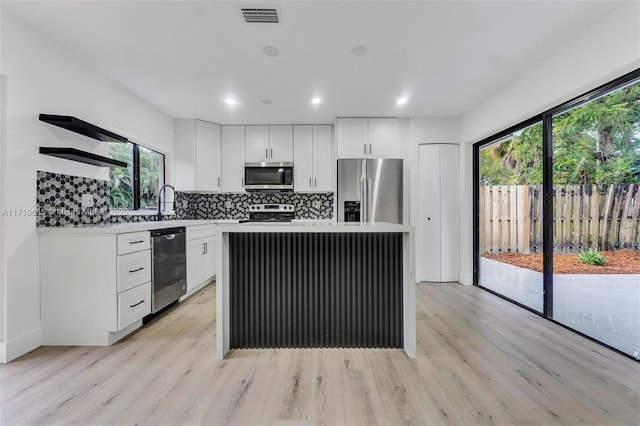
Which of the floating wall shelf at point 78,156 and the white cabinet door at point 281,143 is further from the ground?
the white cabinet door at point 281,143

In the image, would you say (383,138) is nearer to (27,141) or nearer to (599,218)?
(599,218)

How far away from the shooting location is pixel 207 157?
4.61 metres

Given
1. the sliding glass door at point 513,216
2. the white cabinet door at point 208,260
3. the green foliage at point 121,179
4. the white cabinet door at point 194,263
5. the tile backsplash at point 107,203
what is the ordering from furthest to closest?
1. the white cabinet door at point 208,260
2. the white cabinet door at point 194,263
3. the green foliage at point 121,179
4. the sliding glass door at point 513,216
5. the tile backsplash at point 107,203

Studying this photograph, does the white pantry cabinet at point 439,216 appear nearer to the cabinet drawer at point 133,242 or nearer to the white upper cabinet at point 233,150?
the white upper cabinet at point 233,150

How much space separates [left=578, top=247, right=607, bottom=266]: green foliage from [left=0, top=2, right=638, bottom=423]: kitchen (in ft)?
4.37

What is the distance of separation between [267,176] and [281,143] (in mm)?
575

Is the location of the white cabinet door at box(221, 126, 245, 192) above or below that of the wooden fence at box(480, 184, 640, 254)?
above

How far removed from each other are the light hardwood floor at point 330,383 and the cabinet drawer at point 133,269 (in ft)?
1.52

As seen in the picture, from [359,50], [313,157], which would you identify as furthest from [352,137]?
[359,50]

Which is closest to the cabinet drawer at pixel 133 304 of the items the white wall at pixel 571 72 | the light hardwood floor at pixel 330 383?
the light hardwood floor at pixel 330 383

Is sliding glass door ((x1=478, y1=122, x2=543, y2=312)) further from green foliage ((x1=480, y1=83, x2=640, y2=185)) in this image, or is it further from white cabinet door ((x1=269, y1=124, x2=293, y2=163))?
white cabinet door ((x1=269, y1=124, x2=293, y2=163))

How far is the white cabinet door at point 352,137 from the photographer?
440cm

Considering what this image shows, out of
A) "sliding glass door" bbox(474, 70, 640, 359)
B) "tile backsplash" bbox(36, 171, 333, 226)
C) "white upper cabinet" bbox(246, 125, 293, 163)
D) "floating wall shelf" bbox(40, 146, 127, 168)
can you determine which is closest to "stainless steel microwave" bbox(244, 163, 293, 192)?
"white upper cabinet" bbox(246, 125, 293, 163)

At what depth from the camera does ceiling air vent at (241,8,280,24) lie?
6.73 ft
